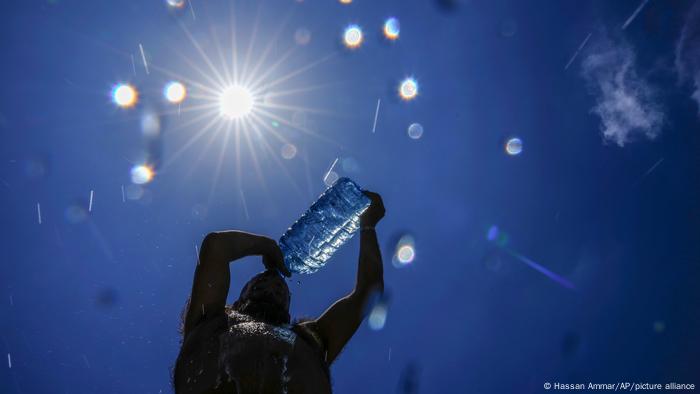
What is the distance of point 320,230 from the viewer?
19.6 feet

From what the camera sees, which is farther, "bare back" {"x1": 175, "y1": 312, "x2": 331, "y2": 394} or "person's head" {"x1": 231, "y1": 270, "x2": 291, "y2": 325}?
"person's head" {"x1": 231, "y1": 270, "x2": 291, "y2": 325}

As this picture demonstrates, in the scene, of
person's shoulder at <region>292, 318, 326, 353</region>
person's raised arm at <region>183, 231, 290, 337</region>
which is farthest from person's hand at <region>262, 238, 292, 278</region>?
person's shoulder at <region>292, 318, 326, 353</region>

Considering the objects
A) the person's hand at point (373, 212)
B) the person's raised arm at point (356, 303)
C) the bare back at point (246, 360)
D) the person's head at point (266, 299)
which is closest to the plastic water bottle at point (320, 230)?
the person's hand at point (373, 212)

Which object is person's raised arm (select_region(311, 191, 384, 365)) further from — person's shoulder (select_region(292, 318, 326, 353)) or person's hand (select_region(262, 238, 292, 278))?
person's hand (select_region(262, 238, 292, 278))

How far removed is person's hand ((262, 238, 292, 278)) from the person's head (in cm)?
7

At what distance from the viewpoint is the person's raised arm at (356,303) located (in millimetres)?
3096

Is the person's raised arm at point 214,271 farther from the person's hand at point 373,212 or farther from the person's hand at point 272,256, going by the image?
the person's hand at point 373,212

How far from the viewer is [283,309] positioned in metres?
3.14

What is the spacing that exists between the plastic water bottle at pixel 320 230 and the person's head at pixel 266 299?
1.98 metres

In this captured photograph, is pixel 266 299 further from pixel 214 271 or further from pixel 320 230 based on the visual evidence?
pixel 320 230

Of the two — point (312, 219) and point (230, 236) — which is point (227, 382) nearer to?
point (230, 236)

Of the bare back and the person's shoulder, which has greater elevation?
the person's shoulder

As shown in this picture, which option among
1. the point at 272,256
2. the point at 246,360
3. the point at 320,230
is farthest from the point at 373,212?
the point at 320,230

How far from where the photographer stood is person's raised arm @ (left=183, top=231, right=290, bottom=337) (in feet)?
9.07
